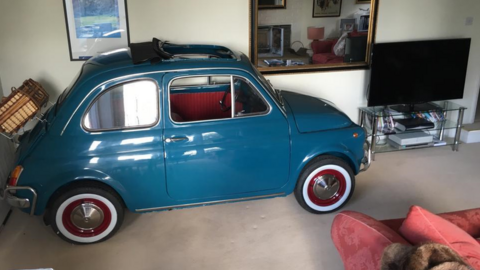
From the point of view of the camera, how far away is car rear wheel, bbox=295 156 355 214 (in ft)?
11.5

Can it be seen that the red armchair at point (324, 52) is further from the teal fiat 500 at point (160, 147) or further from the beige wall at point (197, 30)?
the teal fiat 500 at point (160, 147)

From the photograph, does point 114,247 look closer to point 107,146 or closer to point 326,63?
point 107,146

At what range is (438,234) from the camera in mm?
1826

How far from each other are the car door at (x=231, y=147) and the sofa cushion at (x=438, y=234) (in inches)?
59.2

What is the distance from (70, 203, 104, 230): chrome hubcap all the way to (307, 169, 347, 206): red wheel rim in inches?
68.4

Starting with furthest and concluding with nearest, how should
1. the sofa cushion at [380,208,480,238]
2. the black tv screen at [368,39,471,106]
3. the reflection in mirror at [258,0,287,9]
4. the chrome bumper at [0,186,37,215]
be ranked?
1. the black tv screen at [368,39,471,106]
2. the reflection in mirror at [258,0,287,9]
3. the chrome bumper at [0,186,37,215]
4. the sofa cushion at [380,208,480,238]

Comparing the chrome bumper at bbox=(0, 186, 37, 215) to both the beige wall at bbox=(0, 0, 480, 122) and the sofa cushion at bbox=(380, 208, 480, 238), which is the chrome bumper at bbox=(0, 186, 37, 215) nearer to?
the beige wall at bbox=(0, 0, 480, 122)

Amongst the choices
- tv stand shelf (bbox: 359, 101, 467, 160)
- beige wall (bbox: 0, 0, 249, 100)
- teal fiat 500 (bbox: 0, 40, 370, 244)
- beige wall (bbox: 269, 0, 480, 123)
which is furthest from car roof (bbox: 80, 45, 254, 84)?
tv stand shelf (bbox: 359, 101, 467, 160)

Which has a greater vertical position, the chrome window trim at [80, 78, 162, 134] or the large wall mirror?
the large wall mirror

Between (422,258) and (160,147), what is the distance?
2048 millimetres

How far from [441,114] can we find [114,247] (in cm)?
401

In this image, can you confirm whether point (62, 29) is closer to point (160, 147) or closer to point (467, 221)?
point (160, 147)

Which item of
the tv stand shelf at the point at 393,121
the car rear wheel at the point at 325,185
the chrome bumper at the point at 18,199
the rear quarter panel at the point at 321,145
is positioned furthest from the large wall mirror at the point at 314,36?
the chrome bumper at the point at 18,199

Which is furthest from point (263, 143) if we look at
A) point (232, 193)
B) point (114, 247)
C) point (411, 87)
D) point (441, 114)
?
point (441, 114)
